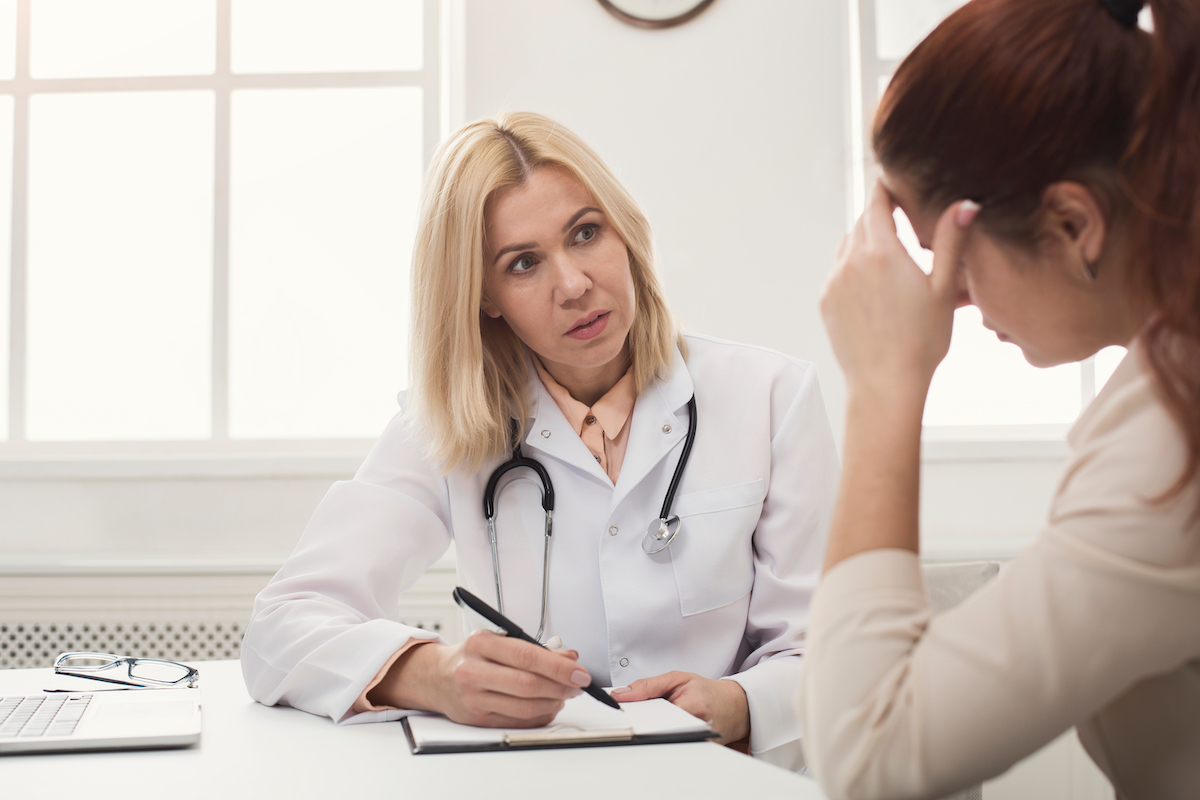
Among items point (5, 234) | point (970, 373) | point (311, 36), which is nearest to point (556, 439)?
point (970, 373)

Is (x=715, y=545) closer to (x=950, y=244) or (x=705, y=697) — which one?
(x=705, y=697)

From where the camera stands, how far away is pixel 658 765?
2.49 feet

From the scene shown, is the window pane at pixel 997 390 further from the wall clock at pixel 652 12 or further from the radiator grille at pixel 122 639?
the radiator grille at pixel 122 639

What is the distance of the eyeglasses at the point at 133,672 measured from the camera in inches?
44.4

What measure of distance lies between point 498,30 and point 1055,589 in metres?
2.21

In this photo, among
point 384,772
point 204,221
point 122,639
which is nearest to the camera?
point 384,772

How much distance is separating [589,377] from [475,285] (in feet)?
0.80

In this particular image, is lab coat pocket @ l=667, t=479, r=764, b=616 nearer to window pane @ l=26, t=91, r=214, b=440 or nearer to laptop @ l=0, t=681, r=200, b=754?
laptop @ l=0, t=681, r=200, b=754

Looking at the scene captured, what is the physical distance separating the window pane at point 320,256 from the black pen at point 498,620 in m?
1.73

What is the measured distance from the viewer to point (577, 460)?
131cm

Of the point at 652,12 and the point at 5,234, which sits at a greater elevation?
the point at 652,12

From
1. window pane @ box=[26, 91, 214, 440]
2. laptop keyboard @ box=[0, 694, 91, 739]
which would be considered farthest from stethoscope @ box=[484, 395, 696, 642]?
window pane @ box=[26, 91, 214, 440]

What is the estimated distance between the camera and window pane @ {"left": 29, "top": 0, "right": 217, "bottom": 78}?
2.59 meters

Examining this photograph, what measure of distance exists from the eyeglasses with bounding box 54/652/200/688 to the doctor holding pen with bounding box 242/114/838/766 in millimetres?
148
